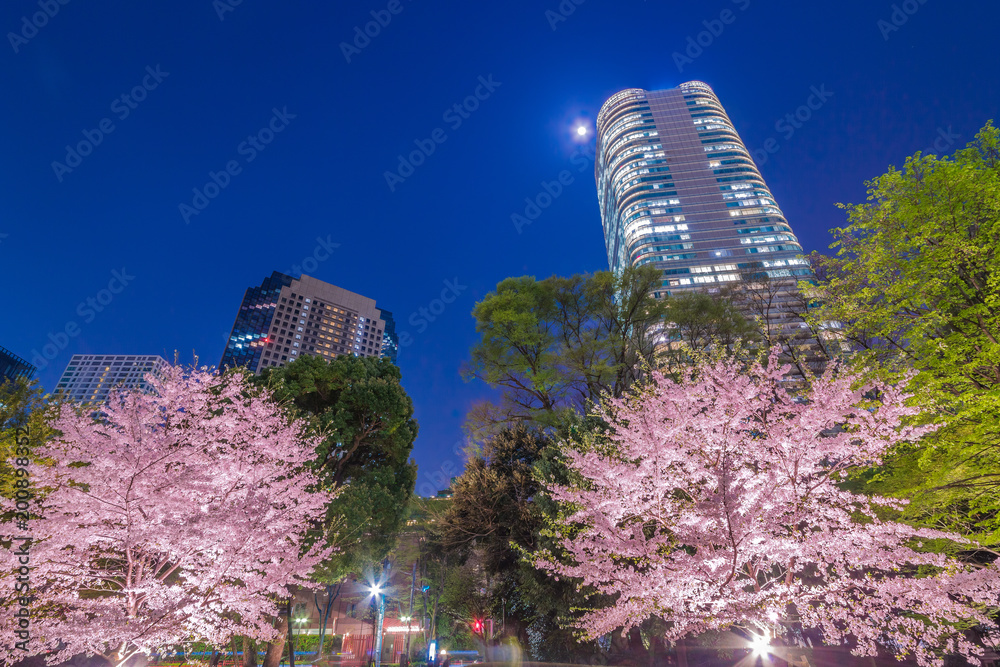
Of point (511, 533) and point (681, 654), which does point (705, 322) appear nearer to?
point (511, 533)

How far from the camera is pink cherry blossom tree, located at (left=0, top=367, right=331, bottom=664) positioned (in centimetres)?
838

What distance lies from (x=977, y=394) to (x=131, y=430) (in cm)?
1699

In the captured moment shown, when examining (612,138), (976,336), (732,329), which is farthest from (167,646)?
(612,138)

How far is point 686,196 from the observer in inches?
3681

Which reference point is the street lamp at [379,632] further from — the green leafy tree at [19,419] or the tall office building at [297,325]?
the tall office building at [297,325]

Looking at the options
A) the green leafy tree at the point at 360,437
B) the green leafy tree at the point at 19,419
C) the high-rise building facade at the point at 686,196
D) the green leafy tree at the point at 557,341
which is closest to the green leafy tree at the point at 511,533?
the green leafy tree at the point at 557,341

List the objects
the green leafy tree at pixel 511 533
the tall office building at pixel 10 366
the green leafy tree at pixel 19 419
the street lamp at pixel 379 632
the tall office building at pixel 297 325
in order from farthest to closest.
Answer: the tall office building at pixel 297 325, the tall office building at pixel 10 366, the street lamp at pixel 379 632, the green leafy tree at pixel 511 533, the green leafy tree at pixel 19 419

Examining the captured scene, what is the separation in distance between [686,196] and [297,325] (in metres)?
98.4

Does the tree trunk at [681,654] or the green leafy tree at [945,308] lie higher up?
the green leafy tree at [945,308]

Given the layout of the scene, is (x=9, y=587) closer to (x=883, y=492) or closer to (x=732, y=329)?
(x=883, y=492)

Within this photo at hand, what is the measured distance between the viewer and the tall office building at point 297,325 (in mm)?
104562

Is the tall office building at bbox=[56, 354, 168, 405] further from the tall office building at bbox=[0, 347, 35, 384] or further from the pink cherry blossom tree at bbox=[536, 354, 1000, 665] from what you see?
the pink cherry blossom tree at bbox=[536, 354, 1000, 665]

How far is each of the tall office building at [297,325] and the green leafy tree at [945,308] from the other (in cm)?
10531

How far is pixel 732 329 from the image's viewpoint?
20750 millimetres
